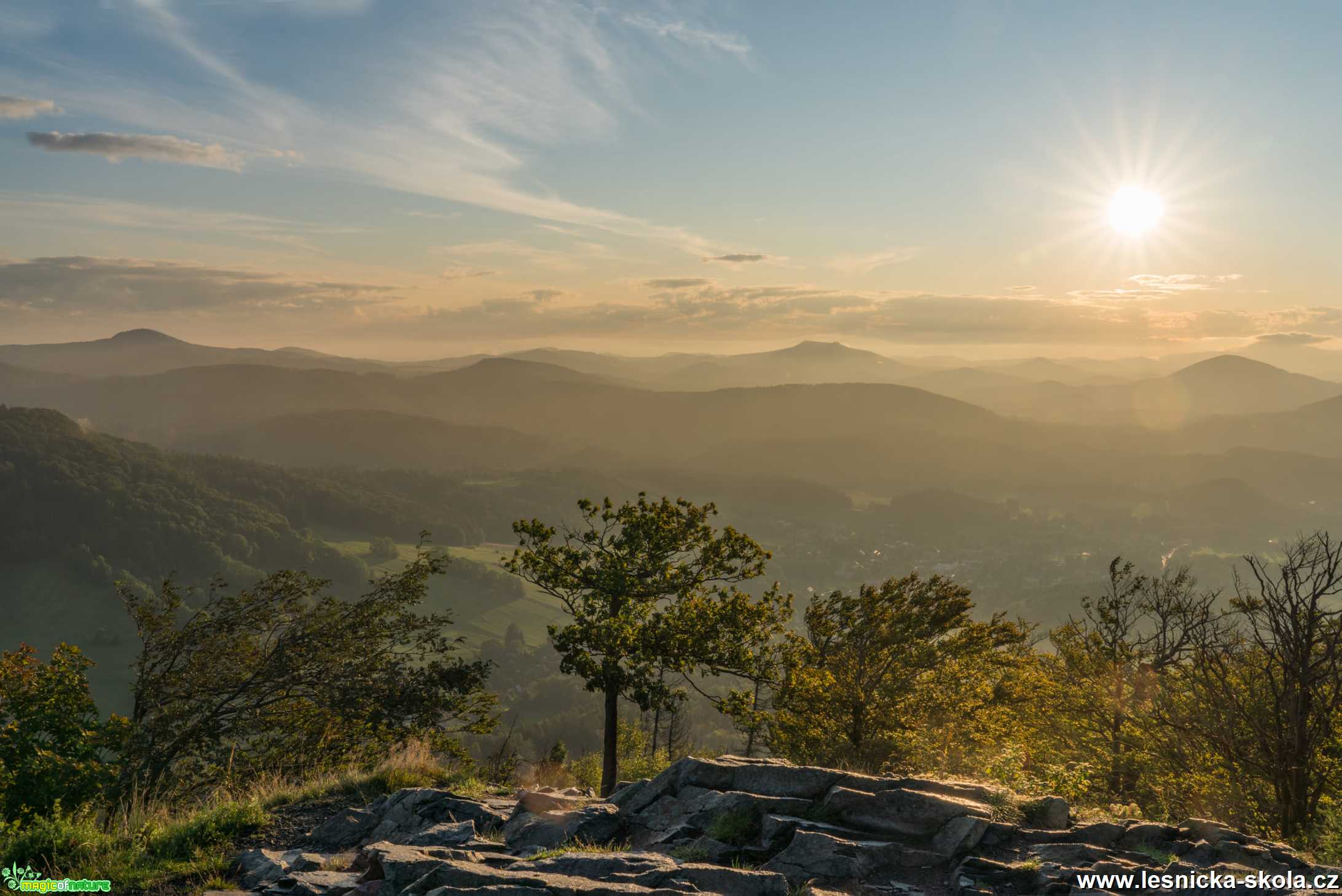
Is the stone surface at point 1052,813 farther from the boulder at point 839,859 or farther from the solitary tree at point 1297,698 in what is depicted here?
the solitary tree at point 1297,698

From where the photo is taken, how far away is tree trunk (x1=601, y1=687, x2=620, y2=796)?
2252cm

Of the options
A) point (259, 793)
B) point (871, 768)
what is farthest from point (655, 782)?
point (871, 768)

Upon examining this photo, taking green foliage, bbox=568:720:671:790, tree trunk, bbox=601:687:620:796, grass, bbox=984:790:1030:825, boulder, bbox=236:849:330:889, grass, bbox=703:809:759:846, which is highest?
grass, bbox=984:790:1030:825

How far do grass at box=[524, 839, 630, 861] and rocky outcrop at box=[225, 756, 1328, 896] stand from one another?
38mm

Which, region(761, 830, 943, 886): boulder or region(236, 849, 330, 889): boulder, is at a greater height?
region(761, 830, 943, 886): boulder

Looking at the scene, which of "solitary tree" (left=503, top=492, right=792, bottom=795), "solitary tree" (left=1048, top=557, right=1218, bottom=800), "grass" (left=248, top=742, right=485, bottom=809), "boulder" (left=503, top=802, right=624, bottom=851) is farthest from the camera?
"solitary tree" (left=1048, top=557, right=1218, bottom=800)

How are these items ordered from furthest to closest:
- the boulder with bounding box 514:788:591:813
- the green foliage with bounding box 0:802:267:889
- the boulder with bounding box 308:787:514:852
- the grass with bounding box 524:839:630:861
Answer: the boulder with bounding box 514:788:591:813
the boulder with bounding box 308:787:514:852
the green foliage with bounding box 0:802:267:889
the grass with bounding box 524:839:630:861

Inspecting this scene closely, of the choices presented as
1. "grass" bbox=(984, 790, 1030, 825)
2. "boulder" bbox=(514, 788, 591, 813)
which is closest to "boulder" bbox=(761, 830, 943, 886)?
"grass" bbox=(984, 790, 1030, 825)

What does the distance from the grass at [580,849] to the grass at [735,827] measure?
1.37 m

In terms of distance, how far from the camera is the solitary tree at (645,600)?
78.9 feet

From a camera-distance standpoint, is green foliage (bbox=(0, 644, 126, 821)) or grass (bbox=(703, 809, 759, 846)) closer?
grass (bbox=(703, 809, 759, 846))

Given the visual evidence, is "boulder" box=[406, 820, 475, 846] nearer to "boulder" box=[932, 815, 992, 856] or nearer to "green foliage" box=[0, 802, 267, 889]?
"green foliage" box=[0, 802, 267, 889]

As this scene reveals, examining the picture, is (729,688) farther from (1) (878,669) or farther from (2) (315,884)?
(2) (315,884)

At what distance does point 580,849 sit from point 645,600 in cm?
1486
